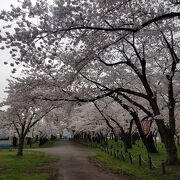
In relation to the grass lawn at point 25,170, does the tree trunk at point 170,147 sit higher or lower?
higher

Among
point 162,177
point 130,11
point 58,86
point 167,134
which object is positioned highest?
point 130,11

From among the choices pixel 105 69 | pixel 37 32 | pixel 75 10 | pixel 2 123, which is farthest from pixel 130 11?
pixel 2 123

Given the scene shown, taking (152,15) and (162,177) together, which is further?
(162,177)

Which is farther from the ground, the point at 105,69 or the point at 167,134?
the point at 105,69

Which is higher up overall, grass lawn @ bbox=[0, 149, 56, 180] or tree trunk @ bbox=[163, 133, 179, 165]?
tree trunk @ bbox=[163, 133, 179, 165]

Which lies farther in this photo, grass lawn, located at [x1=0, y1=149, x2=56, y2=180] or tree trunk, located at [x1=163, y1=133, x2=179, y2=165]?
tree trunk, located at [x1=163, y1=133, x2=179, y2=165]

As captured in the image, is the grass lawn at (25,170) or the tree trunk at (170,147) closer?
the grass lawn at (25,170)

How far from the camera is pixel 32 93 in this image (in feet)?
71.8

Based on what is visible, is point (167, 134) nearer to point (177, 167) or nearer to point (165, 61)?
point (177, 167)

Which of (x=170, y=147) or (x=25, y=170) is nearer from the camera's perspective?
(x=170, y=147)

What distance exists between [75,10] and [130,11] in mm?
3201

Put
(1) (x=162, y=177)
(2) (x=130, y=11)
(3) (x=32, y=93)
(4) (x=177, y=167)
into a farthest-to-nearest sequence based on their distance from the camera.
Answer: (3) (x=32, y=93), (4) (x=177, y=167), (1) (x=162, y=177), (2) (x=130, y=11)

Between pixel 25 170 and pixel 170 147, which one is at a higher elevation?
pixel 170 147

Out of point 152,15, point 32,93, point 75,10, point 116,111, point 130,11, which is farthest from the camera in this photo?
point 116,111
